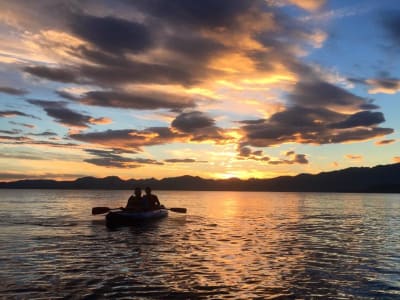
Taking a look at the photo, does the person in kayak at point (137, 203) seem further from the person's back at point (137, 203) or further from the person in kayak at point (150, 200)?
the person in kayak at point (150, 200)

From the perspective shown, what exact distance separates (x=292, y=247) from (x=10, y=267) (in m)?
20.0

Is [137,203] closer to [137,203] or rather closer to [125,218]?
[137,203]

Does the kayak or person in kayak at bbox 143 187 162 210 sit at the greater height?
person in kayak at bbox 143 187 162 210

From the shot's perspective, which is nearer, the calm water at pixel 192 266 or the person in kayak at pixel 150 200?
the calm water at pixel 192 266

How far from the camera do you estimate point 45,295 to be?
1691cm

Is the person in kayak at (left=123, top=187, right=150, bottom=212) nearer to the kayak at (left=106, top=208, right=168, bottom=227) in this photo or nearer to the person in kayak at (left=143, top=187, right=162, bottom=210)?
the kayak at (left=106, top=208, right=168, bottom=227)

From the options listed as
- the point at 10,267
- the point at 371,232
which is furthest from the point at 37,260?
the point at 371,232

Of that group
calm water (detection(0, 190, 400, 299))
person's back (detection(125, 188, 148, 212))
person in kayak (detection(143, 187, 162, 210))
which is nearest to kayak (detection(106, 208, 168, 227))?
person's back (detection(125, 188, 148, 212))

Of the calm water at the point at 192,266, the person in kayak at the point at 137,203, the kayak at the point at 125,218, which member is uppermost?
the person in kayak at the point at 137,203

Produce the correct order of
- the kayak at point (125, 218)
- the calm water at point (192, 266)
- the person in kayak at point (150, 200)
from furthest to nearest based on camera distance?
the person in kayak at point (150, 200)
the kayak at point (125, 218)
the calm water at point (192, 266)

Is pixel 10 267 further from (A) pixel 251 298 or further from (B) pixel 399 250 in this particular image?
(B) pixel 399 250

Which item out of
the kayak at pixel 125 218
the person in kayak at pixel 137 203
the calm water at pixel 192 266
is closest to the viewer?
the calm water at pixel 192 266

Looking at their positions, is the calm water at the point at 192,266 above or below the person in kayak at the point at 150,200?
below

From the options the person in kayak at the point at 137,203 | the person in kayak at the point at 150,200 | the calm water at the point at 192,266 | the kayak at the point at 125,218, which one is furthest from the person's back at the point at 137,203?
the calm water at the point at 192,266
